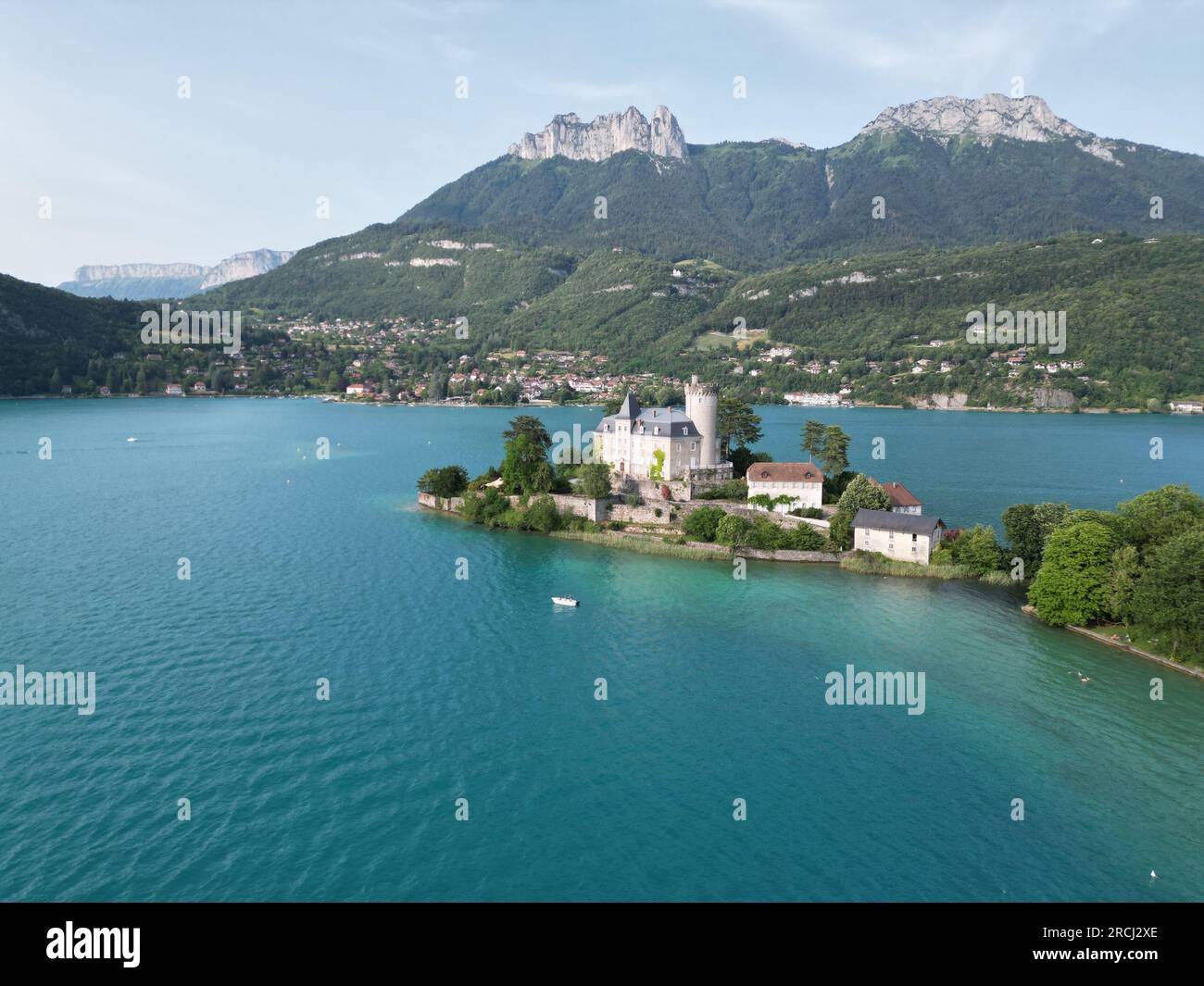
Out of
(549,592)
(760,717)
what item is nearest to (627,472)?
(549,592)

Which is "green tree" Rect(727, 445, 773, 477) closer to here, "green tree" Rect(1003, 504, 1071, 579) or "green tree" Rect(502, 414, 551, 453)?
"green tree" Rect(502, 414, 551, 453)

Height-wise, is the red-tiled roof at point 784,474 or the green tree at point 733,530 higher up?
the red-tiled roof at point 784,474

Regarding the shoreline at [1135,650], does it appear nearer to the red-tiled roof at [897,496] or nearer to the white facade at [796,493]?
the red-tiled roof at [897,496]

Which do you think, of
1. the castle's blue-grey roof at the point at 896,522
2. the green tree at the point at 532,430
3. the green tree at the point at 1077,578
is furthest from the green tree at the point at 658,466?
the green tree at the point at 1077,578

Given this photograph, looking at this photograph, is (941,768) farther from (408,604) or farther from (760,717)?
(408,604)

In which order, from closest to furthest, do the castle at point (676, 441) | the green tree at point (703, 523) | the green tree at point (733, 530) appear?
the green tree at point (733, 530), the green tree at point (703, 523), the castle at point (676, 441)

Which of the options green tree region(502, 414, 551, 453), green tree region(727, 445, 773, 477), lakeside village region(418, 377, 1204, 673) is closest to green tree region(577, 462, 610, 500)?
lakeside village region(418, 377, 1204, 673)
